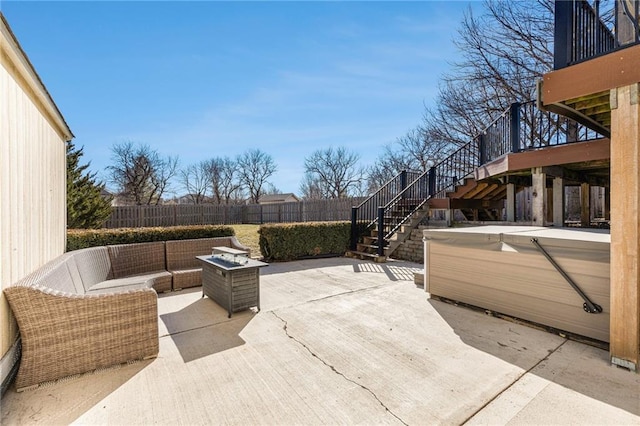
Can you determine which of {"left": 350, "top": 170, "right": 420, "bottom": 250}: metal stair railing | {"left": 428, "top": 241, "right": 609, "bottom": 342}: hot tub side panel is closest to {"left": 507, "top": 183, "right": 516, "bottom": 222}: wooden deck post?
{"left": 350, "top": 170, "right": 420, "bottom": 250}: metal stair railing

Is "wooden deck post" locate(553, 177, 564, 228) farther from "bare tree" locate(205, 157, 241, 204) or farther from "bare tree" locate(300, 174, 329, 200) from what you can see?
"bare tree" locate(205, 157, 241, 204)

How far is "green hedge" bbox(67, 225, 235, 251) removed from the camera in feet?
16.7

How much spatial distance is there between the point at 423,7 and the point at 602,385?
7636mm

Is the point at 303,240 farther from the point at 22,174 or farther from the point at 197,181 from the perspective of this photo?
the point at 197,181

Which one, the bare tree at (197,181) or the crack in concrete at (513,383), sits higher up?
the bare tree at (197,181)

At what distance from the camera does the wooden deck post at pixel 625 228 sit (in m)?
2.39

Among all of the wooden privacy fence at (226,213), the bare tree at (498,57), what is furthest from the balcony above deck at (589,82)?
the wooden privacy fence at (226,213)

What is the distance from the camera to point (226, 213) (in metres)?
18.3

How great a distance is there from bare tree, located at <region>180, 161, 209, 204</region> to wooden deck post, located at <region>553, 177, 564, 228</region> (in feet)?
109

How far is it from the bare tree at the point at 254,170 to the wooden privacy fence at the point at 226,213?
16497mm

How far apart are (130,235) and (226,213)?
13051mm

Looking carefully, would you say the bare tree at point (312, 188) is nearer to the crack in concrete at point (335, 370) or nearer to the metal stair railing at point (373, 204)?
the metal stair railing at point (373, 204)

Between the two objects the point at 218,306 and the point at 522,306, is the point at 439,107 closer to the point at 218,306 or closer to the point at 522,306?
the point at 522,306

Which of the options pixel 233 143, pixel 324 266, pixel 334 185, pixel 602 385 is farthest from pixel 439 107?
pixel 233 143
